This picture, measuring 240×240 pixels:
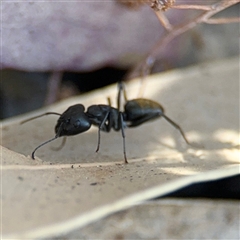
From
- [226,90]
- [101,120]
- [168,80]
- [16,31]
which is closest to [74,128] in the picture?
[101,120]

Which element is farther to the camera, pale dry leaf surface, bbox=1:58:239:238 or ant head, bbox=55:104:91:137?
ant head, bbox=55:104:91:137

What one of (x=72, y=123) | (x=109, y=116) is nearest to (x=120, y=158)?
(x=72, y=123)

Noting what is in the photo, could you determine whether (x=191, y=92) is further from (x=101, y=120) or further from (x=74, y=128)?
(x=74, y=128)

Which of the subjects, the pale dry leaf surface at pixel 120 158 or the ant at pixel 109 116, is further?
the ant at pixel 109 116

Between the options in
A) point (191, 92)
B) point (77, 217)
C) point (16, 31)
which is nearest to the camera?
point (77, 217)

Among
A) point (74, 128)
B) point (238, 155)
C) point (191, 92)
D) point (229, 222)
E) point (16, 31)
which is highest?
point (16, 31)
